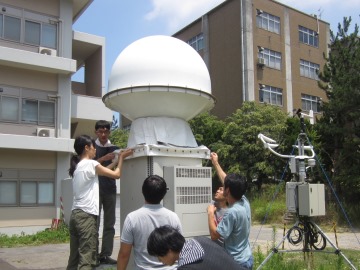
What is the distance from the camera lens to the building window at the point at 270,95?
1160 inches

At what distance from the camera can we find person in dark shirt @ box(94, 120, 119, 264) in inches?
202

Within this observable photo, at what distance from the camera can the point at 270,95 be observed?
3012 cm

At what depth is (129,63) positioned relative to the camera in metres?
4.63

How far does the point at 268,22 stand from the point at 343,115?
1448cm

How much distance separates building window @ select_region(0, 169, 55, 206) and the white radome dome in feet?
36.7

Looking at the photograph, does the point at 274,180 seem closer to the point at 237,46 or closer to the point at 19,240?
the point at 237,46

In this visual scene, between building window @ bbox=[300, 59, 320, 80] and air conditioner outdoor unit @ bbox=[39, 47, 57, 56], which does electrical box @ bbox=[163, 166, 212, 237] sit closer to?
air conditioner outdoor unit @ bbox=[39, 47, 57, 56]

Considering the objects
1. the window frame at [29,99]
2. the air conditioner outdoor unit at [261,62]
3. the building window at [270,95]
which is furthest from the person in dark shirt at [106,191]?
the air conditioner outdoor unit at [261,62]

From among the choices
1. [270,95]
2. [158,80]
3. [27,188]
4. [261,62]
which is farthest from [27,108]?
[270,95]

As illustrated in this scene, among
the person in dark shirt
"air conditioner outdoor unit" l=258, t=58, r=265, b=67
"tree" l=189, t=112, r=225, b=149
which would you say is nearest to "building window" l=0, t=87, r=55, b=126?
the person in dark shirt

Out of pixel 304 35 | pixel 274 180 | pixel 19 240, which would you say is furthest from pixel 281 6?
pixel 19 240

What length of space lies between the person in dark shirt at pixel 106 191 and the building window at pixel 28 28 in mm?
11481

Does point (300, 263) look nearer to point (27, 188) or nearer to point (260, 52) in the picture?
point (27, 188)

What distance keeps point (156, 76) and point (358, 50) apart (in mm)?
15432
